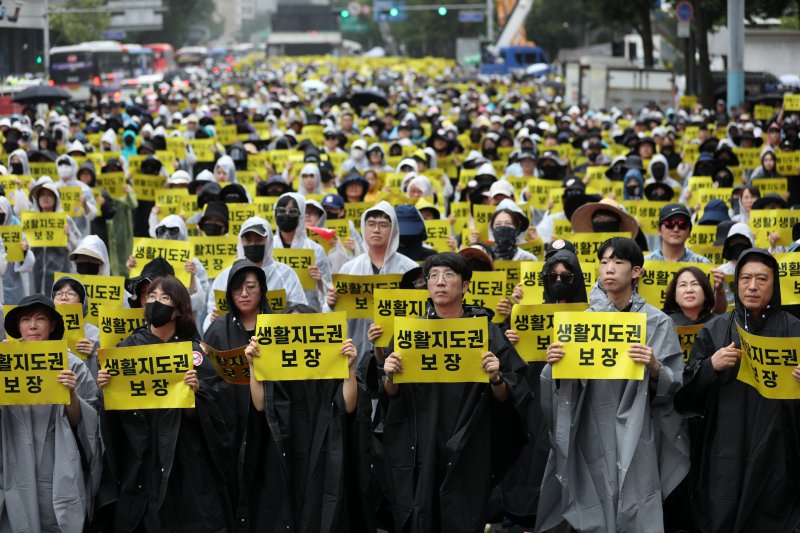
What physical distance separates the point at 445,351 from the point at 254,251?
287 cm

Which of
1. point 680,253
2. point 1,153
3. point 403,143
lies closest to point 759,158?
point 403,143

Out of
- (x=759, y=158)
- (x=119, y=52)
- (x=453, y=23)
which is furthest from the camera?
(x=453, y=23)

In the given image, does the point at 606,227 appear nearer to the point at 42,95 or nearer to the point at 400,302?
the point at 400,302

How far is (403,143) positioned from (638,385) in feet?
49.6

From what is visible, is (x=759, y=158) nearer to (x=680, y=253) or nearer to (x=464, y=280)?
(x=680, y=253)

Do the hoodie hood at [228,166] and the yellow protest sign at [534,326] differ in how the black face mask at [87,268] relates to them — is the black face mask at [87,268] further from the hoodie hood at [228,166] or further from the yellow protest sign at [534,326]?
the hoodie hood at [228,166]

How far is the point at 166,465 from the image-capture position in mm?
6910

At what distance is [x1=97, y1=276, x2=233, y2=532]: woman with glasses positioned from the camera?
694cm

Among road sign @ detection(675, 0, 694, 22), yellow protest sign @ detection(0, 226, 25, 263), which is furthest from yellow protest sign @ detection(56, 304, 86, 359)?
road sign @ detection(675, 0, 694, 22)

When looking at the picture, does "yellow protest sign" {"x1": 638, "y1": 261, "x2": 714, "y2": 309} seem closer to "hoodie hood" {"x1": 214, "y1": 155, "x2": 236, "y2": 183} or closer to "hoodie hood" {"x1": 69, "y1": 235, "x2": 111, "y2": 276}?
"hoodie hood" {"x1": 69, "y1": 235, "x2": 111, "y2": 276}

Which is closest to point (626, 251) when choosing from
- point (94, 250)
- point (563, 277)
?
point (563, 277)

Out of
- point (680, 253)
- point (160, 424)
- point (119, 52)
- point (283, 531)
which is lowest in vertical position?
point (283, 531)

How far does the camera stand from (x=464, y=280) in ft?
23.3

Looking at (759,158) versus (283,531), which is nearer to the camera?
(283,531)
